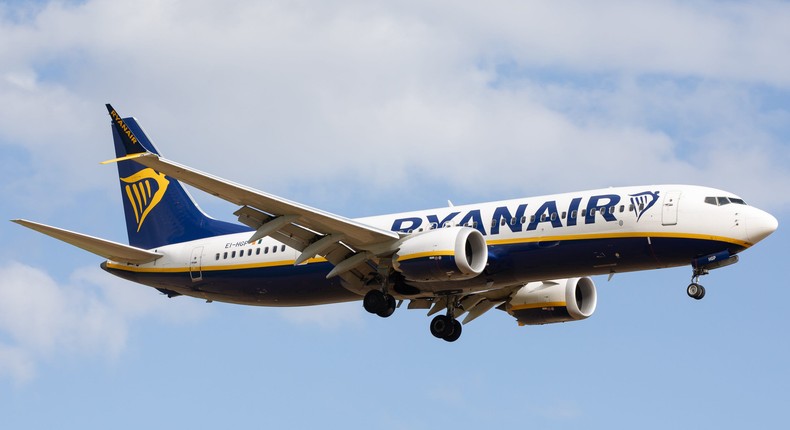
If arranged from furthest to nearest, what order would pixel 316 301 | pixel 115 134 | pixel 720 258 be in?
pixel 115 134
pixel 316 301
pixel 720 258

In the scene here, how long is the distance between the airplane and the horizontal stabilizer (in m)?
0.06

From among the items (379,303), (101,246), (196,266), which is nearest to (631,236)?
(379,303)

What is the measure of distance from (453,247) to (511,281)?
2.71 m

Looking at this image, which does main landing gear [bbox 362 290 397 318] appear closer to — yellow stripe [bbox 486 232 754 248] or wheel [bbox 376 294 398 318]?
wheel [bbox 376 294 398 318]

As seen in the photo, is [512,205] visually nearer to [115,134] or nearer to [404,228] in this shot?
[404,228]

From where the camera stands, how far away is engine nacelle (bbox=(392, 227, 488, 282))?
37844mm

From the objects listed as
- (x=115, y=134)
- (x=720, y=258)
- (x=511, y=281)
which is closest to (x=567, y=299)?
(x=511, y=281)

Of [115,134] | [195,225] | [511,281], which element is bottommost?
[511,281]

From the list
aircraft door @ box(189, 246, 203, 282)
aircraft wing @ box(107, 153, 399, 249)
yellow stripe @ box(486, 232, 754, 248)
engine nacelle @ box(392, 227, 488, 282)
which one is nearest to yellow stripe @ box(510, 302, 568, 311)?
yellow stripe @ box(486, 232, 754, 248)

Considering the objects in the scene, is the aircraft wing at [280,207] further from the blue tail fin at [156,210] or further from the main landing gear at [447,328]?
the blue tail fin at [156,210]

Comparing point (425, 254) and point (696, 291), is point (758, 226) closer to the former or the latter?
point (696, 291)

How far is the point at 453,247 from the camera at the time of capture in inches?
1490

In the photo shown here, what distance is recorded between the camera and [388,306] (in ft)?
133

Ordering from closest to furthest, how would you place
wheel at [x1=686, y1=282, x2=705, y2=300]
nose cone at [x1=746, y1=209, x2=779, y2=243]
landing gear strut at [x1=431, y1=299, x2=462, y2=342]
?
nose cone at [x1=746, y1=209, x2=779, y2=243] → wheel at [x1=686, y1=282, x2=705, y2=300] → landing gear strut at [x1=431, y1=299, x2=462, y2=342]
